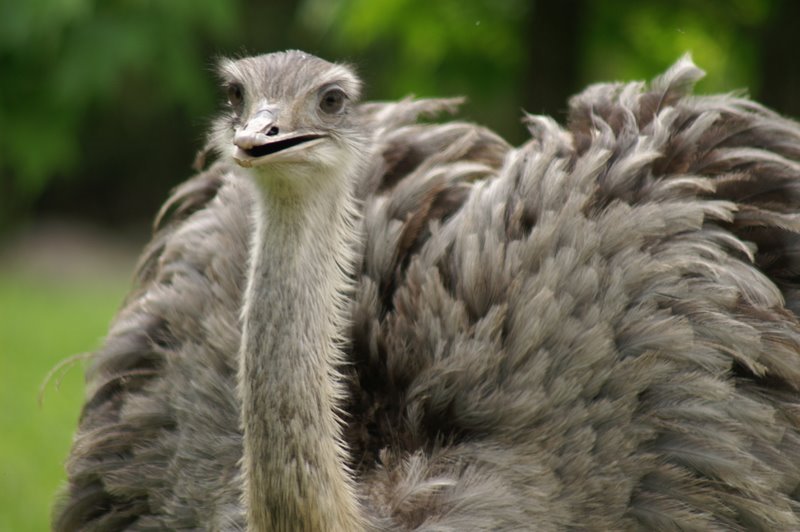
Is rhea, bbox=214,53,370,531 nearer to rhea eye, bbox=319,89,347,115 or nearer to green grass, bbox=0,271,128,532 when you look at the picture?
rhea eye, bbox=319,89,347,115

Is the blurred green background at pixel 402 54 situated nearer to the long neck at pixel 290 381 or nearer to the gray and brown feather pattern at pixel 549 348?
the gray and brown feather pattern at pixel 549 348

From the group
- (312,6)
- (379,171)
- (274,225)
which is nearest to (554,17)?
(312,6)

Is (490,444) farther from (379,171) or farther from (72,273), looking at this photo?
(72,273)

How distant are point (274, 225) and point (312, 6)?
5.43 meters

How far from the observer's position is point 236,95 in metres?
4.01

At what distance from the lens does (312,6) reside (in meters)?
9.09

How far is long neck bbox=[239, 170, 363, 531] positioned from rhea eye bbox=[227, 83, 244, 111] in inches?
10.3

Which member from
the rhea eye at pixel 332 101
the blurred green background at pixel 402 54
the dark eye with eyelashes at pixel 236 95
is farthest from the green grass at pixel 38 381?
the rhea eye at pixel 332 101

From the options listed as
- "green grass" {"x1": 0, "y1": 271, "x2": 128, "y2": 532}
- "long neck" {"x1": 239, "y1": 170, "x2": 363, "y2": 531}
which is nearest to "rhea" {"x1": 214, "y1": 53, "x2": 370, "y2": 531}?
"long neck" {"x1": 239, "y1": 170, "x2": 363, "y2": 531}

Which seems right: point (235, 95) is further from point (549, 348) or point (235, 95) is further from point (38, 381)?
point (38, 381)

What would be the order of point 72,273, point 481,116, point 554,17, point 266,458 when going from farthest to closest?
point 72,273 → point 481,116 → point 554,17 → point 266,458

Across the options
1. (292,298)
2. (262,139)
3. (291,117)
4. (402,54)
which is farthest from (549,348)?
(402,54)

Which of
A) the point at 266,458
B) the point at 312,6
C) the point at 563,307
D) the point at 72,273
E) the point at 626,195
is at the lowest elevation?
the point at 72,273

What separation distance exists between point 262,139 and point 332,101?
0.45 metres
